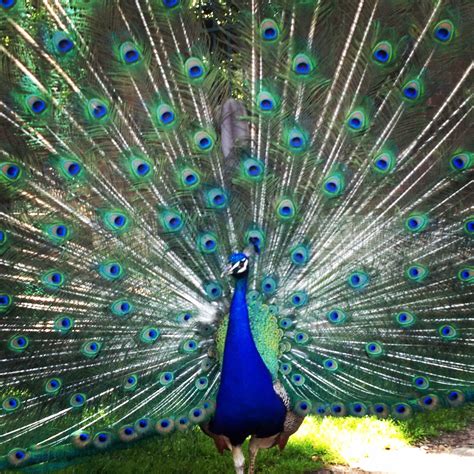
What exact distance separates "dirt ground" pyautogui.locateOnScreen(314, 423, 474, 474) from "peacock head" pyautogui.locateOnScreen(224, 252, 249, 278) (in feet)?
5.42

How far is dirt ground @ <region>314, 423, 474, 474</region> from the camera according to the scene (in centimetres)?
408

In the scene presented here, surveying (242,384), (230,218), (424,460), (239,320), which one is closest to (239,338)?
(239,320)

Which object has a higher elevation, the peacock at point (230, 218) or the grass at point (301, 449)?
the peacock at point (230, 218)

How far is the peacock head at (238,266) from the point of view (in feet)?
9.71

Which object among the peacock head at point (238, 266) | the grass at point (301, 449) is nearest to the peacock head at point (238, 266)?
the peacock head at point (238, 266)

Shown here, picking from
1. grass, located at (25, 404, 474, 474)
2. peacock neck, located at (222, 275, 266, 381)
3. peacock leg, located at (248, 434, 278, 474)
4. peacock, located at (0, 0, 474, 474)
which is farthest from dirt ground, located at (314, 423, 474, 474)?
peacock neck, located at (222, 275, 266, 381)

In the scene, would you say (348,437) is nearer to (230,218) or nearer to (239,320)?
(239,320)

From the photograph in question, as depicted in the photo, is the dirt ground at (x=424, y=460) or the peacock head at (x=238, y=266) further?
the dirt ground at (x=424, y=460)

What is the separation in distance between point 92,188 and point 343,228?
3.72ft

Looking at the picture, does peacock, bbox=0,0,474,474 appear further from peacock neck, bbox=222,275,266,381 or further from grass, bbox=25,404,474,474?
grass, bbox=25,404,474,474

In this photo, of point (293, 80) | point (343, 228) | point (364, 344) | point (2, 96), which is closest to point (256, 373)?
point (364, 344)

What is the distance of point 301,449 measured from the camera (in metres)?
4.36

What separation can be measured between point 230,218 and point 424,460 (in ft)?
6.79

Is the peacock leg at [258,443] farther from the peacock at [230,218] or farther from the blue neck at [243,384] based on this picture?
the blue neck at [243,384]
